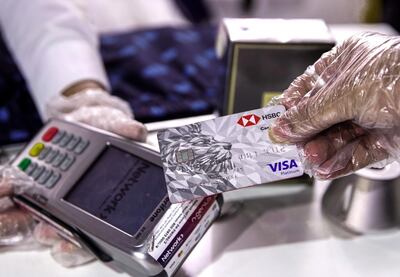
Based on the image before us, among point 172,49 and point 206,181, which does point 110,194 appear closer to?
point 206,181

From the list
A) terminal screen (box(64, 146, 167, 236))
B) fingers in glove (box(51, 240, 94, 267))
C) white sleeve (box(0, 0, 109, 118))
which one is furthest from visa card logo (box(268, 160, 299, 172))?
white sleeve (box(0, 0, 109, 118))

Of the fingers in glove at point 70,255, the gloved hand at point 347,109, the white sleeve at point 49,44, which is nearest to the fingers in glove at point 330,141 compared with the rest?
the gloved hand at point 347,109

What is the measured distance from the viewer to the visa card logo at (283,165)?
1.36 ft

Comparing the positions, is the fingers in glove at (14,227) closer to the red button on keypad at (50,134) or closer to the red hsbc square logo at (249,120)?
the red button on keypad at (50,134)

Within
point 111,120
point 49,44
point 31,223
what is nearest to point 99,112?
point 111,120

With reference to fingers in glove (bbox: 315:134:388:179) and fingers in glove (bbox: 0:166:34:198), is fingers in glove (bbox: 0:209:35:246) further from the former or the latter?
fingers in glove (bbox: 315:134:388:179)

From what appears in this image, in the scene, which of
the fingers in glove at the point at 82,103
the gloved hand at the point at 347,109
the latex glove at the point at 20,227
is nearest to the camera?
the gloved hand at the point at 347,109

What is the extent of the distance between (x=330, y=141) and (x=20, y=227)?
0.32 metres

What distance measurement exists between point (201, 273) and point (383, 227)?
20 cm

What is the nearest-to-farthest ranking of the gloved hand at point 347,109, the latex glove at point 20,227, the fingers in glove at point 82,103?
the gloved hand at point 347,109 < the latex glove at point 20,227 < the fingers in glove at point 82,103

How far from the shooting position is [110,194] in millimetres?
473

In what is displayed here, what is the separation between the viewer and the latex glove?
0.49 m

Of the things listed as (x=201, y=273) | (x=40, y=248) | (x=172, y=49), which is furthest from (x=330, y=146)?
(x=172, y=49)

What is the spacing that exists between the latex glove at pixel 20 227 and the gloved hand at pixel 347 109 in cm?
24
